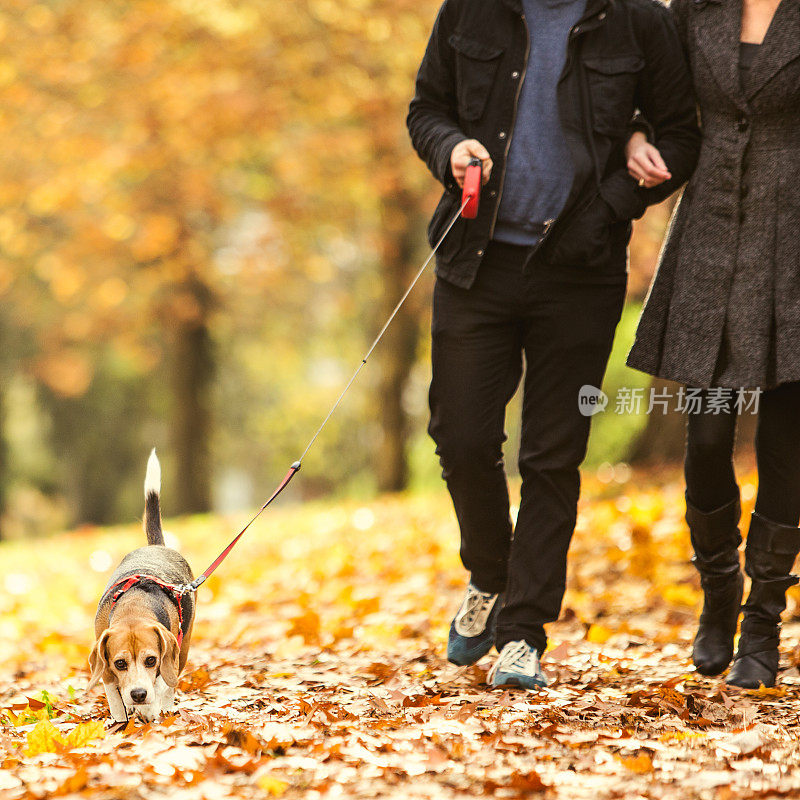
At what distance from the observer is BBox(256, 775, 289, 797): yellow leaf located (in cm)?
247

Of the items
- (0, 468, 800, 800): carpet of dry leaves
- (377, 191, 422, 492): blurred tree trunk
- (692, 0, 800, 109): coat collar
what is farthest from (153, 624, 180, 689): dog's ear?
(377, 191, 422, 492): blurred tree trunk

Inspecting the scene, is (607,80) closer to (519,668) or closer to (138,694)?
(519,668)

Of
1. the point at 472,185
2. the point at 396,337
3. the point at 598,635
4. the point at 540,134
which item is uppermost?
the point at 540,134

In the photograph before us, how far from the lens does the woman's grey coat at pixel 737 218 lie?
329 cm

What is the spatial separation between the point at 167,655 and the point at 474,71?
221cm

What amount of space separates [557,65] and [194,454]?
1287 centimetres

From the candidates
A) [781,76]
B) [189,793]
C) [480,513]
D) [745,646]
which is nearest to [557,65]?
[781,76]

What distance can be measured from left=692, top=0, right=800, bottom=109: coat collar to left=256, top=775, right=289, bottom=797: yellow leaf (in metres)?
2.49

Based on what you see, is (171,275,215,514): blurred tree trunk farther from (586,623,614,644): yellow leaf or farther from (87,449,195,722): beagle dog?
(87,449,195,722): beagle dog

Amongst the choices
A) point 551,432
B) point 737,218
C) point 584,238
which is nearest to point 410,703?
point 551,432

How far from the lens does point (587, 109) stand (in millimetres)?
3416

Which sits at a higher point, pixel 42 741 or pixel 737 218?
pixel 737 218

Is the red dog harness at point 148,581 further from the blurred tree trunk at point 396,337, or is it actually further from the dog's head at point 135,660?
the blurred tree trunk at point 396,337

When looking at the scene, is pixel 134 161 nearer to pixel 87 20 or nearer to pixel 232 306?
pixel 87 20
